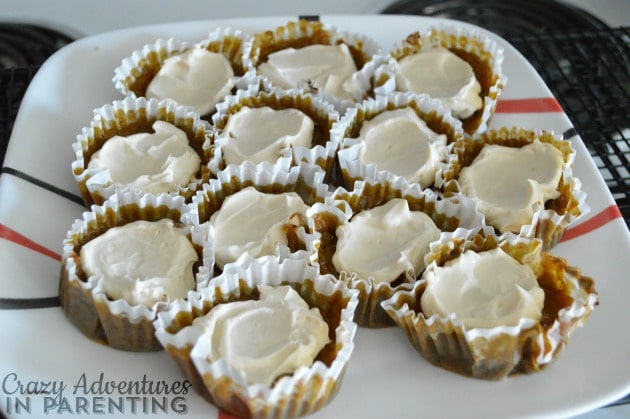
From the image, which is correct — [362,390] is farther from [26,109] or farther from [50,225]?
[26,109]

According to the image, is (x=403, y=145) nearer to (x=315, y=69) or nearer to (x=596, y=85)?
(x=315, y=69)

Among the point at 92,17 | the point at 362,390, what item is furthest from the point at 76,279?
the point at 92,17

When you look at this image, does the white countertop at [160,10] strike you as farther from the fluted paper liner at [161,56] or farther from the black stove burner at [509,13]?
the fluted paper liner at [161,56]

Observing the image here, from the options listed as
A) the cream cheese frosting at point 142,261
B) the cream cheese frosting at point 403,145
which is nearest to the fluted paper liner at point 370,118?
the cream cheese frosting at point 403,145

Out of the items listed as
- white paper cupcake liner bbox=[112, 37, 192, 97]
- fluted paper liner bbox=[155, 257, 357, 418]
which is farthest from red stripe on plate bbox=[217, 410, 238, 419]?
white paper cupcake liner bbox=[112, 37, 192, 97]

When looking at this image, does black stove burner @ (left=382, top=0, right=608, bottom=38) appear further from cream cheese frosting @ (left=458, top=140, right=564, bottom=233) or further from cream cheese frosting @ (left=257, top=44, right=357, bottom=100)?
cream cheese frosting @ (left=458, top=140, right=564, bottom=233)

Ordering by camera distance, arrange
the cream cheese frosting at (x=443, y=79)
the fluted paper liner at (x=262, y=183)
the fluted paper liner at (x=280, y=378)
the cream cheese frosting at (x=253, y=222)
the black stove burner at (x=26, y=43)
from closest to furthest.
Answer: the fluted paper liner at (x=280, y=378) → the cream cheese frosting at (x=253, y=222) → the fluted paper liner at (x=262, y=183) → the cream cheese frosting at (x=443, y=79) → the black stove burner at (x=26, y=43)
